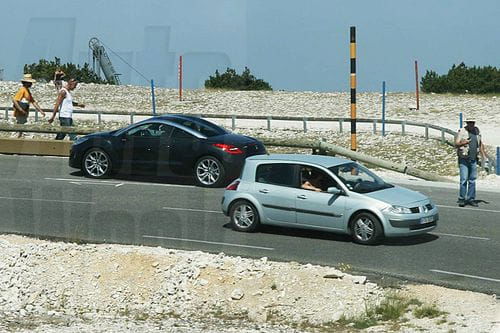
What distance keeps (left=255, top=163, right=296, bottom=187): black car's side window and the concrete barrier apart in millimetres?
11164

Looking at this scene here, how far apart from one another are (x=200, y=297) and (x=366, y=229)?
3.75 meters

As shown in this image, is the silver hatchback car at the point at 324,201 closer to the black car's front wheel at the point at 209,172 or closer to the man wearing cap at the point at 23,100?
the black car's front wheel at the point at 209,172

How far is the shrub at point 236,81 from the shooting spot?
241 ft

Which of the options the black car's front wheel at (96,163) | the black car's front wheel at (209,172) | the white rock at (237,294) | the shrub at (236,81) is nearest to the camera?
the white rock at (237,294)

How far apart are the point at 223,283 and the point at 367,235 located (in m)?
3.33

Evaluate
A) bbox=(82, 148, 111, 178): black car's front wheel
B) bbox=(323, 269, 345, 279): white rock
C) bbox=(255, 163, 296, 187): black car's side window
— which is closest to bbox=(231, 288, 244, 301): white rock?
bbox=(323, 269, 345, 279): white rock

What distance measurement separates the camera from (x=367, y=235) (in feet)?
51.4

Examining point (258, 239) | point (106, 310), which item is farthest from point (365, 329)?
point (258, 239)

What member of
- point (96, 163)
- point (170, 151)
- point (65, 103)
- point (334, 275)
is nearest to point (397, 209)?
point (334, 275)

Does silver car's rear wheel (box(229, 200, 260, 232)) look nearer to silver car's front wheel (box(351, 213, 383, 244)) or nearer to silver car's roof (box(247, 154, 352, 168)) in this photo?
silver car's roof (box(247, 154, 352, 168))

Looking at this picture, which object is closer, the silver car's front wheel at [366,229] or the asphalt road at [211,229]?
the asphalt road at [211,229]

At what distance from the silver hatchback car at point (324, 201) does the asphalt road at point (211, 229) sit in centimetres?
30

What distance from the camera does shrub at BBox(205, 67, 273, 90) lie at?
2894 inches

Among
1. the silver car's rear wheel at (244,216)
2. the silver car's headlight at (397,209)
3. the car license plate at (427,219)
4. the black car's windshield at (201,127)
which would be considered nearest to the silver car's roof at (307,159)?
the silver car's rear wheel at (244,216)
